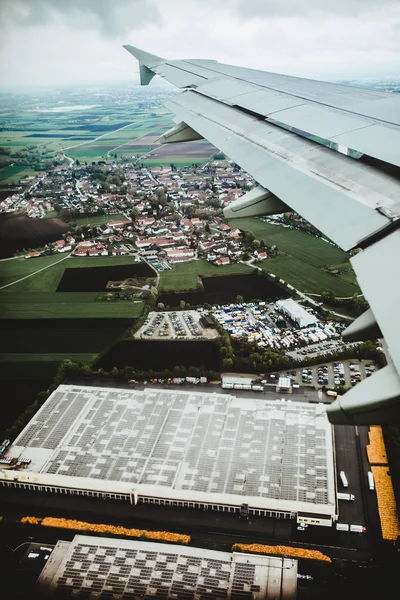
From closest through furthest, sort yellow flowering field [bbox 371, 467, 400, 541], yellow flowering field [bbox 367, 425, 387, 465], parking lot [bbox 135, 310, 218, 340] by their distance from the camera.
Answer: yellow flowering field [bbox 371, 467, 400, 541], yellow flowering field [bbox 367, 425, 387, 465], parking lot [bbox 135, 310, 218, 340]

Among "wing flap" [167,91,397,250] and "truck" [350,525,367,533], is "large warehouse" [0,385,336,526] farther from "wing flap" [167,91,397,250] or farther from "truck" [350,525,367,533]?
"wing flap" [167,91,397,250]

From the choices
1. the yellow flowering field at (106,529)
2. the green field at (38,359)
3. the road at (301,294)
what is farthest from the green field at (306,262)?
the yellow flowering field at (106,529)

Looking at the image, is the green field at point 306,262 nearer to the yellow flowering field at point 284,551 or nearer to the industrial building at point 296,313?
the industrial building at point 296,313

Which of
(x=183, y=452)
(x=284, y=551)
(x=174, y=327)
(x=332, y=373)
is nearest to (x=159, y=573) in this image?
(x=284, y=551)

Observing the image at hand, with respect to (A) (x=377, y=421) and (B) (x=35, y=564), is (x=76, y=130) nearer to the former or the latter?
(B) (x=35, y=564)

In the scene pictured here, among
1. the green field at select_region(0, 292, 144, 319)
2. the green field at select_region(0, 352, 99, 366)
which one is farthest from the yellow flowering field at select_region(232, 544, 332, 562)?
the green field at select_region(0, 292, 144, 319)
